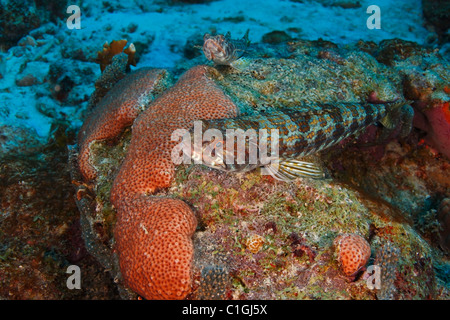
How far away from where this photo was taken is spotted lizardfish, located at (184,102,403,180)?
3225 millimetres

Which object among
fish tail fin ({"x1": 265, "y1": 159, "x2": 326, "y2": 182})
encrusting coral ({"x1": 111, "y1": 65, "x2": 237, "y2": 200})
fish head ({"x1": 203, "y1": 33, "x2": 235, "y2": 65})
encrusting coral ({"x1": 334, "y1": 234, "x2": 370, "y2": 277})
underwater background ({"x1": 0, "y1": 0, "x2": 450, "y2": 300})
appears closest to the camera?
encrusting coral ({"x1": 334, "y1": 234, "x2": 370, "y2": 277})

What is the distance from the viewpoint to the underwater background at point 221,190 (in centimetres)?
294

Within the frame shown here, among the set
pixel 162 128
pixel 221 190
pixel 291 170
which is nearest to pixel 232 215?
pixel 221 190

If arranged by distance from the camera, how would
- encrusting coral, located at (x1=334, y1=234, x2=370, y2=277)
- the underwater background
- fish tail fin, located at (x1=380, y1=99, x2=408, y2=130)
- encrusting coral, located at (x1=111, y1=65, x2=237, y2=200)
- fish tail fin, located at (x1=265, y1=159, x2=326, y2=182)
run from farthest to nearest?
fish tail fin, located at (x1=380, y1=99, x2=408, y2=130) → fish tail fin, located at (x1=265, y1=159, x2=326, y2=182) → encrusting coral, located at (x1=111, y1=65, x2=237, y2=200) → the underwater background → encrusting coral, located at (x1=334, y1=234, x2=370, y2=277)

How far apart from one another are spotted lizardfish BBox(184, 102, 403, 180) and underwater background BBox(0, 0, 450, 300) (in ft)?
0.63

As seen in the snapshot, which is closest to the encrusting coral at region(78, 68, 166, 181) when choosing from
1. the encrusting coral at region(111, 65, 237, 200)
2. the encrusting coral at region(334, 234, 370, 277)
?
the encrusting coral at region(111, 65, 237, 200)

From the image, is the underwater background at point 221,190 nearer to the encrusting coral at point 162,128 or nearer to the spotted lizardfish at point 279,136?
the encrusting coral at point 162,128

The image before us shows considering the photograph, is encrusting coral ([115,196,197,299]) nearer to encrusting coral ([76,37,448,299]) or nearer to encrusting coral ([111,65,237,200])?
encrusting coral ([76,37,448,299])

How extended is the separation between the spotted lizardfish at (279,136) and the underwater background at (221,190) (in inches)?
7.6

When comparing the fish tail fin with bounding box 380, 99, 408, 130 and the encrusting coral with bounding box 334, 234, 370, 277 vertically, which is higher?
the fish tail fin with bounding box 380, 99, 408, 130

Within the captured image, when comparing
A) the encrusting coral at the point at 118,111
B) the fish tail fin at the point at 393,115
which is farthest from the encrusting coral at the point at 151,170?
the fish tail fin at the point at 393,115

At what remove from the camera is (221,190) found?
3.48m

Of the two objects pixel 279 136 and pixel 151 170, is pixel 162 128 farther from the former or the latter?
pixel 279 136
